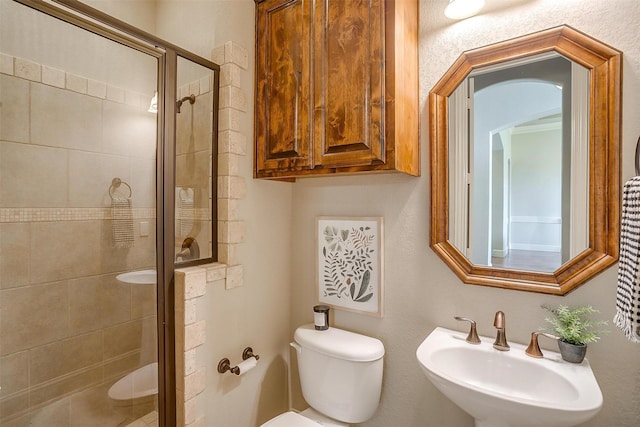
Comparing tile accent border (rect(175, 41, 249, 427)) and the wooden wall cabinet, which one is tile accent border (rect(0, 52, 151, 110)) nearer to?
tile accent border (rect(175, 41, 249, 427))

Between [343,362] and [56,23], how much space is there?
177 cm

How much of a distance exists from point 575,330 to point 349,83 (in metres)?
1.27

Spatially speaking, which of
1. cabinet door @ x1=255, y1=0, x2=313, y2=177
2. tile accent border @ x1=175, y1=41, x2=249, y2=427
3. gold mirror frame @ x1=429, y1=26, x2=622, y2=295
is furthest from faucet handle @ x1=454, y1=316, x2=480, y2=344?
tile accent border @ x1=175, y1=41, x2=249, y2=427

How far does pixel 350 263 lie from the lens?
1703mm

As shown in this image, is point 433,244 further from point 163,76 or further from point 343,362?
point 163,76

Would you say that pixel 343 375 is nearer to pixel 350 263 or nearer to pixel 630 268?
pixel 350 263

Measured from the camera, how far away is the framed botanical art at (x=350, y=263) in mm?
1619

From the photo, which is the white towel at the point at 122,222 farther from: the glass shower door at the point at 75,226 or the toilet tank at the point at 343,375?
the toilet tank at the point at 343,375

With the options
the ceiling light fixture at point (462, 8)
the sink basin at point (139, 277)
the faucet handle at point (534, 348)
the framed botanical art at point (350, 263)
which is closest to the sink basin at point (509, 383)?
the faucet handle at point (534, 348)

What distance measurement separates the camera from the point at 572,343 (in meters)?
1.12

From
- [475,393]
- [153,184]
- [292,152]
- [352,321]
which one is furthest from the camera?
[352,321]

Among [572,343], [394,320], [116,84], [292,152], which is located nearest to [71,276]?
[116,84]

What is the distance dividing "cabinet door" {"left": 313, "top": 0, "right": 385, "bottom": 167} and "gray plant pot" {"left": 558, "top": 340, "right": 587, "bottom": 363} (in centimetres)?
95

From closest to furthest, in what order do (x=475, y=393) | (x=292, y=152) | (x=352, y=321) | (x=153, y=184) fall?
1. (x=475, y=393)
2. (x=153, y=184)
3. (x=292, y=152)
4. (x=352, y=321)
